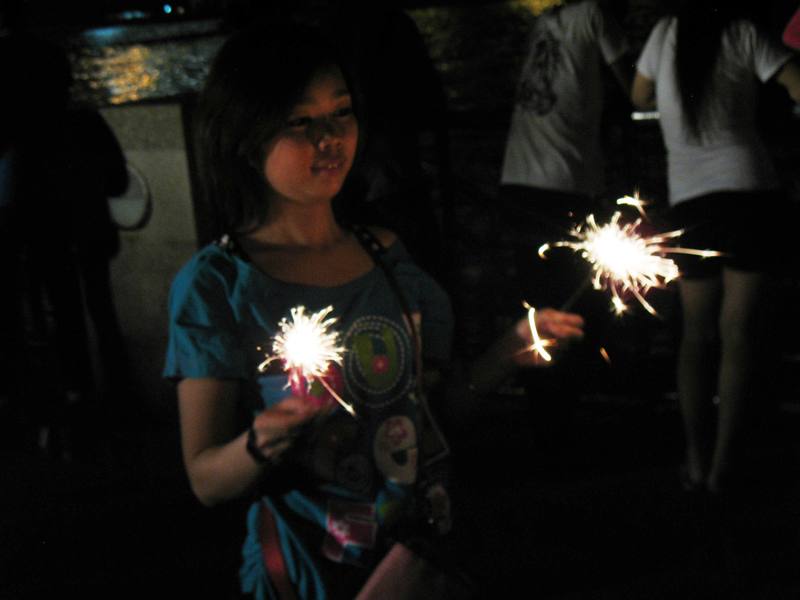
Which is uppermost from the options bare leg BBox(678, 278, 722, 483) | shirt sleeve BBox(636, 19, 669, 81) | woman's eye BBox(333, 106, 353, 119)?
shirt sleeve BBox(636, 19, 669, 81)

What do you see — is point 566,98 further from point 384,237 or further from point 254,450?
point 254,450

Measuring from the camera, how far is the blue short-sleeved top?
6.24 ft

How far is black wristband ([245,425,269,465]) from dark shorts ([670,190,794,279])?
2573 mm

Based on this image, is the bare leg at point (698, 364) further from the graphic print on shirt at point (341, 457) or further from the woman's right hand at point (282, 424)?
the woman's right hand at point (282, 424)

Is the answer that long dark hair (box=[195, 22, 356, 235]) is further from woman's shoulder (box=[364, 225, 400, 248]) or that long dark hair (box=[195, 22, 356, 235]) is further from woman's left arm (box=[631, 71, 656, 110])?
woman's left arm (box=[631, 71, 656, 110])

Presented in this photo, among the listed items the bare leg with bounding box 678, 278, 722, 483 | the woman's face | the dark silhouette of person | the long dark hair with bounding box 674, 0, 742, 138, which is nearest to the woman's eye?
the woman's face

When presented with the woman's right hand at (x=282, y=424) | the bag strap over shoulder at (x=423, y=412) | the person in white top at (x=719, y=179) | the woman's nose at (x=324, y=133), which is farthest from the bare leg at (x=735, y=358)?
the woman's right hand at (x=282, y=424)

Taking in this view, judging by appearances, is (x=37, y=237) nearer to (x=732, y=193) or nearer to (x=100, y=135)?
(x=100, y=135)

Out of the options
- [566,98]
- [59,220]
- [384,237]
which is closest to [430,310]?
[384,237]

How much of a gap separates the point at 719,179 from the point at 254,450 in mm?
2572

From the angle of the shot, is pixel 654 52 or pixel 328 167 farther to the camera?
pixel 654 52

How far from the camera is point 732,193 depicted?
146 inches

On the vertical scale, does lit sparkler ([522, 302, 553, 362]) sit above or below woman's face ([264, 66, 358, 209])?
below

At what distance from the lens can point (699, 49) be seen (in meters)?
3.61
